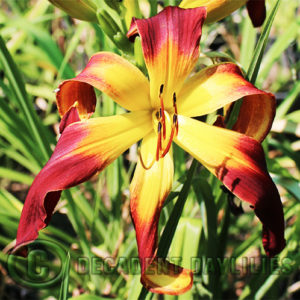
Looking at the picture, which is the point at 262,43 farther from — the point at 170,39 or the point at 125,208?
the point at 125,208

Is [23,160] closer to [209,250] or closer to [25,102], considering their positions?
[25,102]

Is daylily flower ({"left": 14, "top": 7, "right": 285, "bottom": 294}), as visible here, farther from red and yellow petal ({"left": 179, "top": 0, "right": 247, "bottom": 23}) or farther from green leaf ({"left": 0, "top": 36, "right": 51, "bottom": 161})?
green leaf ({"left": 0, "top": 36, "right": 51, "bottom": 161})

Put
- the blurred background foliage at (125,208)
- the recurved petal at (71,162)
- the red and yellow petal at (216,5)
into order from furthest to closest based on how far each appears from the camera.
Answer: the blurred background foliage at (125,208)
the red and yellow petal at (216,5)
the recurved petal at (71,162)

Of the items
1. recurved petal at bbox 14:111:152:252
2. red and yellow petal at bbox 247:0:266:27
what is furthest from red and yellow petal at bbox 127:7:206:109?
red and yellow petal at bbox 247:0:266:27

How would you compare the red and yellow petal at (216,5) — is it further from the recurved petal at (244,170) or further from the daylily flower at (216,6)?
the recurved petal at (244,170)

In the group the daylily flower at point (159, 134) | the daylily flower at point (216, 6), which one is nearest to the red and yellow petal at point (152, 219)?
the daylily flower at point (159, 134)

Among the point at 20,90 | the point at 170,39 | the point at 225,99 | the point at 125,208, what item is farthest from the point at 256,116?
the point at 125,208
